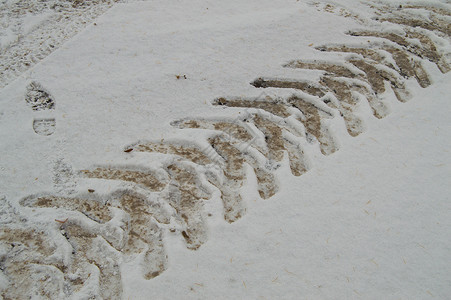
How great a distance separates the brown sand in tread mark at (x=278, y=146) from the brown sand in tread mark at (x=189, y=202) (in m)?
0.70

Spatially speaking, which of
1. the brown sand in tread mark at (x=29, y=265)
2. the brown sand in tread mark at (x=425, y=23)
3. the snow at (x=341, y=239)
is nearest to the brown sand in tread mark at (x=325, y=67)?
the snow at (x=341, y=239)

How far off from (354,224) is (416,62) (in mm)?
2254

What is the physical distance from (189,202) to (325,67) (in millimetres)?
2132

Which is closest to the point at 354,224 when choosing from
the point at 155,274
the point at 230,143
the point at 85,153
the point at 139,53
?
the point at 230,143

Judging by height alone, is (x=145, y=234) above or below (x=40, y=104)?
below

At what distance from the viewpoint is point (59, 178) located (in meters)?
2.64

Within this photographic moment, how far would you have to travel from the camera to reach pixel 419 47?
3.71 m

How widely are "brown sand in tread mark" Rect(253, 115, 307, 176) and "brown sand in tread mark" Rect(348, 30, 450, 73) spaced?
183 cm

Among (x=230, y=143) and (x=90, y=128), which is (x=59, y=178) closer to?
(x=90, y=128)

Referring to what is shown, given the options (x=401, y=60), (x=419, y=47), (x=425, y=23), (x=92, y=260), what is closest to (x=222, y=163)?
(x=92, y=260)

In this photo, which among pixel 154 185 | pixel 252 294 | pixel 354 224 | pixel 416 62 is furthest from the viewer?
pixel 416 62

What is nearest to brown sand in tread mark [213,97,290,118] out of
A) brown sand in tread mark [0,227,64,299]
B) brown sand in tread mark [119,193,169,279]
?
brown sand in tread mark [119,193,169,279]

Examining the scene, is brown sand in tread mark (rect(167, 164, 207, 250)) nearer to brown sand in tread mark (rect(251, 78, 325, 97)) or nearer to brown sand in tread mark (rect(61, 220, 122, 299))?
brown sand in tread mark (rect(61, 220, 122, 299))

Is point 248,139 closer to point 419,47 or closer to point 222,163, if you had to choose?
point 222,163
